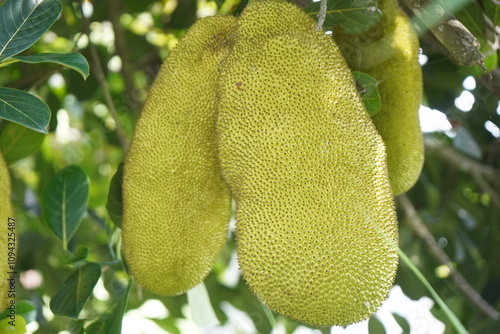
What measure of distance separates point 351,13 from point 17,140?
2.85 ft

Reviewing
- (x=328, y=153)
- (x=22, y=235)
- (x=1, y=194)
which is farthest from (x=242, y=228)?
(x=22, y=235)

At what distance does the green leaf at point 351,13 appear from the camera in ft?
4.06

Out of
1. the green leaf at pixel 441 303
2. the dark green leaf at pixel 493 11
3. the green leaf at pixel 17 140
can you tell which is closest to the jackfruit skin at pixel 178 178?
the green leaf at pixel 17 140

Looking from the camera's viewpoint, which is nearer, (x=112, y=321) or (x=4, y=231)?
(x=4, y=231)

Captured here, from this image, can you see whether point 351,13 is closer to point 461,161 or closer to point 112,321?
point 112,321

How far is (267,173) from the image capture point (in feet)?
3.42

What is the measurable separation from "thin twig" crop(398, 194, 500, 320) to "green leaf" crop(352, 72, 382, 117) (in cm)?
84

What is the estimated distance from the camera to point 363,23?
4.11ft

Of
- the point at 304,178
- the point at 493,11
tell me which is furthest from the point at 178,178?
the point at 493,11

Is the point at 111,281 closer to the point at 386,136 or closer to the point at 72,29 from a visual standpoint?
the point at 72,29

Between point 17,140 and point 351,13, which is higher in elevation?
point 351,13

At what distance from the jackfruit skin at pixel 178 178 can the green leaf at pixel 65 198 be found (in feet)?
0.68

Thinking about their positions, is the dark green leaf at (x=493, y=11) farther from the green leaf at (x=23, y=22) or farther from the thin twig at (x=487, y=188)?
the green leaf at (x=23, y=22)

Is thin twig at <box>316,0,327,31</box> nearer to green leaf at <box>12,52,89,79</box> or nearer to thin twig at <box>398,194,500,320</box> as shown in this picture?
green leaf at <box>12,52,89,79</box>
